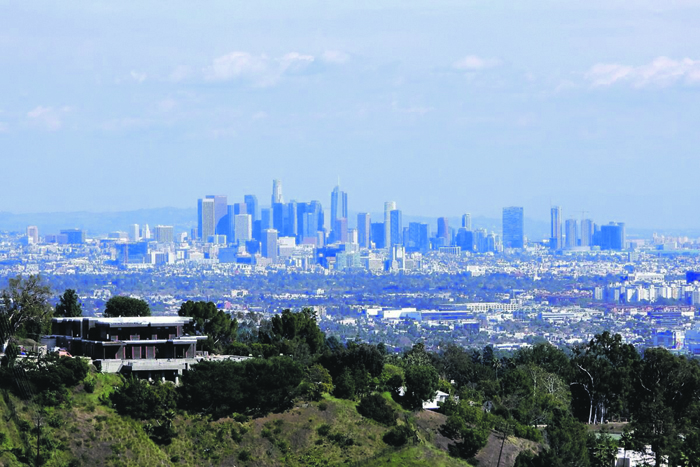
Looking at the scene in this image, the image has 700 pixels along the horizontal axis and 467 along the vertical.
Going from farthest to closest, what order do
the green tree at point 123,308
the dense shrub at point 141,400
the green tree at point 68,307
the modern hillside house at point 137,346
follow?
the green tree at point 123,308 < the green tree at point 68,307 < the modern hillside house at point 137,346 < the dense shrub at point 141,400

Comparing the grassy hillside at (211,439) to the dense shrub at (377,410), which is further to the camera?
the dense shrub at (377,410)

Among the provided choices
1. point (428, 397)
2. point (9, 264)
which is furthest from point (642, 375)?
point (9, 264)

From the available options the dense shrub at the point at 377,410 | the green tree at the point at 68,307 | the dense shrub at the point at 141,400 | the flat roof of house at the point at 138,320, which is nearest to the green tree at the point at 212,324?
the green tree at the point at 68,307

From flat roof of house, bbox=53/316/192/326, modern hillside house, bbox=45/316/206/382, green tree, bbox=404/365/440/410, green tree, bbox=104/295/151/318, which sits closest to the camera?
modern hillside house, bbox=45/316/206/382

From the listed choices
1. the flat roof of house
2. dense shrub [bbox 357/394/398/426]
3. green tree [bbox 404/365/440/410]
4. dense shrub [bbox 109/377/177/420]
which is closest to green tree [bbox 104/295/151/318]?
the flat roof of house

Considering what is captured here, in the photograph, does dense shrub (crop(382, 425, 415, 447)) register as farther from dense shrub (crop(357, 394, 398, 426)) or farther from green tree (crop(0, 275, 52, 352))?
green tree (crop(0, 275, 52, 352))

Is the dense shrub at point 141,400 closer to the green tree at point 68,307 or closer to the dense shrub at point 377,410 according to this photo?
the dense shrub at point 377,410

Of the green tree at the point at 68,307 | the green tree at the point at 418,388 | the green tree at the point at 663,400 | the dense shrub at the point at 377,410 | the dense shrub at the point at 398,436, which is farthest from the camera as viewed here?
the green tree at the point at 68,307

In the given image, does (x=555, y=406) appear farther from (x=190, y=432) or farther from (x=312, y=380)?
(x=190, y=432)
